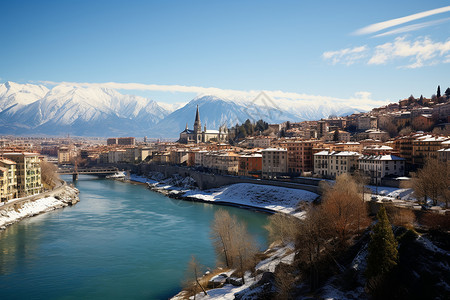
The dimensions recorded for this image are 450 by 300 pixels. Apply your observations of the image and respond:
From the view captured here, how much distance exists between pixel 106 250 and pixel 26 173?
17862mm

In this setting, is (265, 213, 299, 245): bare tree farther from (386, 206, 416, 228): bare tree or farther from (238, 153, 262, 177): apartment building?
(238, 153, 262, 177): apartment building

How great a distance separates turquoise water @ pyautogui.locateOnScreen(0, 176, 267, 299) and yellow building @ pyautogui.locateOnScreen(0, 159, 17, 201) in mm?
3847

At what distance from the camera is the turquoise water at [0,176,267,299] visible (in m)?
15.7

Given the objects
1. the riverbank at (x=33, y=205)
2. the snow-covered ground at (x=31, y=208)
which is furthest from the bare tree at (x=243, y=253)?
the snow-covered ground at (x=31, y=208)

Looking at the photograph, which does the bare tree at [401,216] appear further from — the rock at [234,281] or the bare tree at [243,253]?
the rock at [234,281]

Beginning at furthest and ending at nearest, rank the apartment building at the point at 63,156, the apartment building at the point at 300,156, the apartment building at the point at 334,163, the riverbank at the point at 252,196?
the apartment building at the point at 63,156 < the apartment building at the point at 300,156 < the apartment building at the point at 334,163 < the riverbank at the point at 252,196

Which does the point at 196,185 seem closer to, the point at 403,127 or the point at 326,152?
the point at 326,152

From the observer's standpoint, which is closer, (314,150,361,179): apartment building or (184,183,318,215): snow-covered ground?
(184,183,318,215): snow-covered ground

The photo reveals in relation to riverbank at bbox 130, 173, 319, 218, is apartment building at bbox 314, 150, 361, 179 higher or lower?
higher

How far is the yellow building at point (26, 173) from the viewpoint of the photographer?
33.4m

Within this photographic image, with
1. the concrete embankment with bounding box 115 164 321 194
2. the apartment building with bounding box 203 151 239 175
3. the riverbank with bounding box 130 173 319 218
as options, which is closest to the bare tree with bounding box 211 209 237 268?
the riverbank with bounding box 130 173 319 218

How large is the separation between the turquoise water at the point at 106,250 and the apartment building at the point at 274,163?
9743 millimetres

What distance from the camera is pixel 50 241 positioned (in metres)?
22.7

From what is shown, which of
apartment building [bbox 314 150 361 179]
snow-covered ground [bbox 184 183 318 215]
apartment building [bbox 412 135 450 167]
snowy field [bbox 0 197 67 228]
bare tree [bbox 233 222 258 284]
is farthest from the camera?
apartment building [bbox 314 150 361 179]
